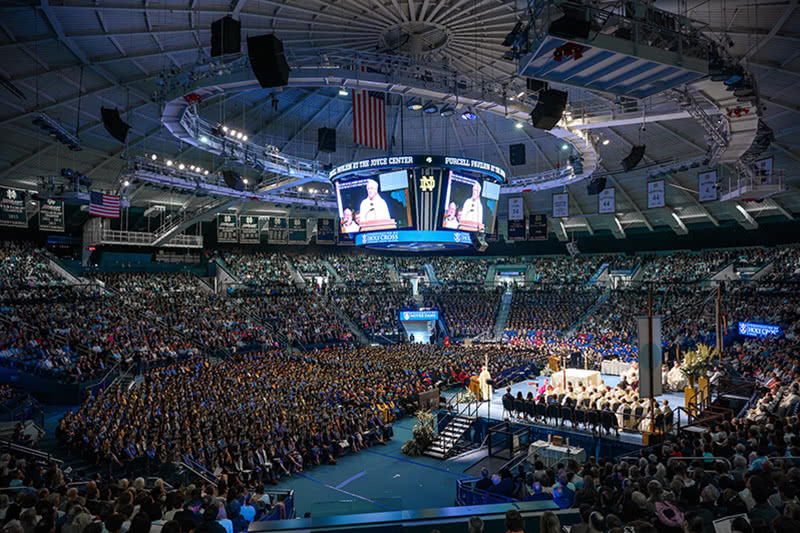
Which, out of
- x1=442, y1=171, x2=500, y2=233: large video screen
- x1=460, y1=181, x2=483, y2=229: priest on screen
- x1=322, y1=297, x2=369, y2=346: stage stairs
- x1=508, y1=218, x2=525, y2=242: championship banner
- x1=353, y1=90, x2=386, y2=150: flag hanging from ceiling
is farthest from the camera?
x1=322, y1=297, x2=369, y2=346: stage stairs

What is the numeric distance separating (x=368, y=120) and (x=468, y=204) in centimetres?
622

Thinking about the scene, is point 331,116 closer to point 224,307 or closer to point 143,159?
point 143,159

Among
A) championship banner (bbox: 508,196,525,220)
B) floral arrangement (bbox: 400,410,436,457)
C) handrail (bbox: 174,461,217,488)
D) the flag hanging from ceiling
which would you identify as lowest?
floral arrangement (bbox: 400,410,436,457)

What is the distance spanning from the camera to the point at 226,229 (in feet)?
145

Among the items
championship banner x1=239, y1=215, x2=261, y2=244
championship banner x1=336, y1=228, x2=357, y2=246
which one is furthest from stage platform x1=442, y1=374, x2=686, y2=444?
championship banner x1=239, y1=215, x2=261, y2=244

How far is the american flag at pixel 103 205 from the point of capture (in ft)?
83.6

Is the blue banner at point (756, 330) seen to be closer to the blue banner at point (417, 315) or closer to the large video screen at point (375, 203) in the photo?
the large video screen at point (375, 203)

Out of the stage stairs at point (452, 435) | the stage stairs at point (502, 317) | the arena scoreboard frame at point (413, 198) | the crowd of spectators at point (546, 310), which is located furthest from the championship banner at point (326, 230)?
the stage stairs at point (452, 435)

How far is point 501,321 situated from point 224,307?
2399 cm

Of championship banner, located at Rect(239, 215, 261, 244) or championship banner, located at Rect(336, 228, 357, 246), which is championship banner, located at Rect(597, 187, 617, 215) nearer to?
championship banner, located at Rect(336, 228, 357, 246)

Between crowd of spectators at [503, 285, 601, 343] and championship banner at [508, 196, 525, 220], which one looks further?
crowd of spectators at [503, 285, 601, 343]

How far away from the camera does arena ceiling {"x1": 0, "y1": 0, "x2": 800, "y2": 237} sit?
16156 millimetres

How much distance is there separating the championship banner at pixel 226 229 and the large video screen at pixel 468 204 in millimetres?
26675

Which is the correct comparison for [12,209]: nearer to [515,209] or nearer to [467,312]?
[515,209]
